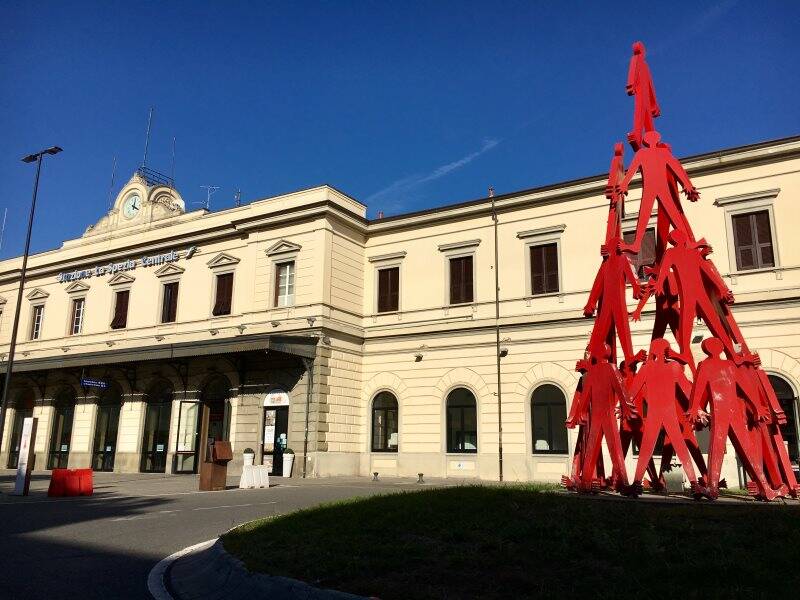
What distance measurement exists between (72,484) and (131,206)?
1953cm

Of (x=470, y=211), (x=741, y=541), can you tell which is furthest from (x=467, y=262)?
(x=741, y=541)

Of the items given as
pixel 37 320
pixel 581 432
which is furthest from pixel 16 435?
pixel 581 432

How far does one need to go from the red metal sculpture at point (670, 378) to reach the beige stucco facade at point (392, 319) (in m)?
10.6

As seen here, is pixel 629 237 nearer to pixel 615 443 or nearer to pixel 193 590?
pixel 615 443

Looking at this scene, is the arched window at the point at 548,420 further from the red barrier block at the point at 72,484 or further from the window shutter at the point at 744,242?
the red barrier block at the point at 72,484

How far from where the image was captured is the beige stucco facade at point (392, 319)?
71.6ft

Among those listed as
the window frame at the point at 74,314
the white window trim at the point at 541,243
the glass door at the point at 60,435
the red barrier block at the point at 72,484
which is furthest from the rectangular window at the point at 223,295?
the white window trim at the point at 541,243

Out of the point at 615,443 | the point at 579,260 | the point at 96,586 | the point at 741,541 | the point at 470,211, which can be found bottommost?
the point at 96,586

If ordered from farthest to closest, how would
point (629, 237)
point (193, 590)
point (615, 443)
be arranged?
point (629, 237)
point (615, 443)
point (193, 590)

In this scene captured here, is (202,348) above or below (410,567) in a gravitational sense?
above

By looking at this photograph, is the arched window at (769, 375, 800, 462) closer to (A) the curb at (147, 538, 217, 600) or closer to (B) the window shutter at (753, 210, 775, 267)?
(B) the window shutter at (753, 210, 775, 267)

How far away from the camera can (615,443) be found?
10.3 meters

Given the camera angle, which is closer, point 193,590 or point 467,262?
point 193,590

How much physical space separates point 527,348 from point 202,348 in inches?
477
